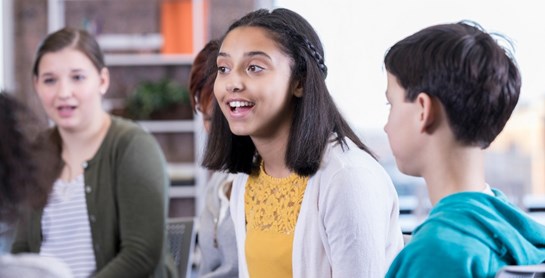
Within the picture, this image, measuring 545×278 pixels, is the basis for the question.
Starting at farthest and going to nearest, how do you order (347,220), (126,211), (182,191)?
(182,191)
(126,211)
(347,220)

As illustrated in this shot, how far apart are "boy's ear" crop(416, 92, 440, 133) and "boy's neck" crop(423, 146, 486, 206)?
0.14 feet

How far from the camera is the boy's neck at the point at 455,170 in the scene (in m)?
1.25

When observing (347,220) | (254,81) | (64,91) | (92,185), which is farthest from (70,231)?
(347,220)

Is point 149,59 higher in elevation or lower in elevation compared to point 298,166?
lower

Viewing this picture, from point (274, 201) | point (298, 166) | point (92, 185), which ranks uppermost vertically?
point (298, 166)

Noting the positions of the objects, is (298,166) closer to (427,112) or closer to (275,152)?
(275,152)

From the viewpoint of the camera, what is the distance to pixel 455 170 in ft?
4.11

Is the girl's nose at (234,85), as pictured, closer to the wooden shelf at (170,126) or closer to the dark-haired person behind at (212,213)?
the dark-haired person behind at (212,213)

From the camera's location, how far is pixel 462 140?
125 cm

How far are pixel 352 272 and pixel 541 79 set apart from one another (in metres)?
4.79

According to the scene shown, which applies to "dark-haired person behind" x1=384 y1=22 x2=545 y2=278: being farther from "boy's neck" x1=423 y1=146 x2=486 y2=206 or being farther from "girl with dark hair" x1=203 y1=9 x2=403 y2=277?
"girl with dark hair" x1=203 y1=9 x2=403 y2=277

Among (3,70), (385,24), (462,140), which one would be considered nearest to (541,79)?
(385,24)

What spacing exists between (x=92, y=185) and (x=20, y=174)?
47.0 inches

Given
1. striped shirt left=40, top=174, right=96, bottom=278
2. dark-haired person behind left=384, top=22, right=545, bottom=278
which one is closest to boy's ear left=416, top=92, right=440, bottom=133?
dark-haired person behind left=384, top=22, right=545, bottom=278
